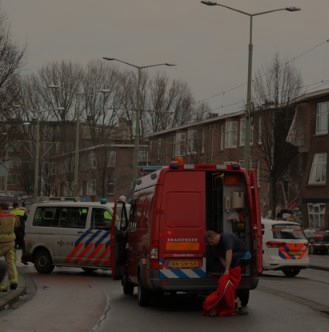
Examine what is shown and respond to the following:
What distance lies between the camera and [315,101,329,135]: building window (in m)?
48.2

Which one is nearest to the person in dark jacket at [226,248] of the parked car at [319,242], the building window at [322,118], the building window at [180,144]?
the parked car at [319,242]

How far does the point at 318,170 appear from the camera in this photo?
4884 cm

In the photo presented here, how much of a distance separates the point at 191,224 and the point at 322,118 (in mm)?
37373

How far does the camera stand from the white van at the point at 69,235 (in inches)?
781

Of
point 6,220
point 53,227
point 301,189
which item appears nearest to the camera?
point 6,220

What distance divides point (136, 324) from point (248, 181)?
132 inches

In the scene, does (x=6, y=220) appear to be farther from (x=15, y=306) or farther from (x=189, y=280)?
(x=189, y=280)

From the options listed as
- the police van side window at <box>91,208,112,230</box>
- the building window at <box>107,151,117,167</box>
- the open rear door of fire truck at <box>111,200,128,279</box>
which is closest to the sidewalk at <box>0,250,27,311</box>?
the open rear door of fire truck at <box>111,200,128,279</box>

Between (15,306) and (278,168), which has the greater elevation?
(278,168)

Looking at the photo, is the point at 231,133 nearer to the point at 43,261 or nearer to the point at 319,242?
the point at 319,242

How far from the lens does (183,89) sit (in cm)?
7981

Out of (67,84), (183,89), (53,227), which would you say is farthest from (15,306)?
(183,89)

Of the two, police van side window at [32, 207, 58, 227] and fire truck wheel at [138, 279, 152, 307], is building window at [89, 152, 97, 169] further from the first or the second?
fire truck wheel at [138, 279, 152, 307]

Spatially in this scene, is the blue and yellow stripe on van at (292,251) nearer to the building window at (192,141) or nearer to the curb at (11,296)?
the curb at (11,296)
